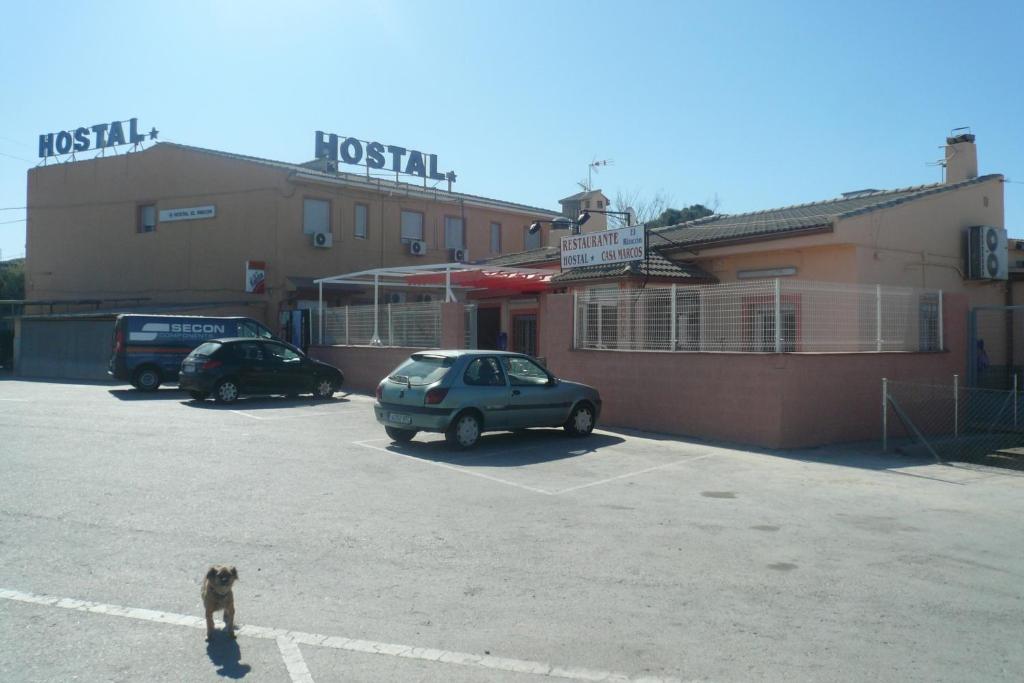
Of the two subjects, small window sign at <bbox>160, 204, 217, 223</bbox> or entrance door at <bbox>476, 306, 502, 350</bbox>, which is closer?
entrance door at <bbox>476, 306, 502, 350</bbox>

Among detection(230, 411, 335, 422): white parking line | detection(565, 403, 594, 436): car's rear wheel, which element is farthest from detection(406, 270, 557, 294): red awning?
detection(565, 403, 594, 436): car's rear wheel

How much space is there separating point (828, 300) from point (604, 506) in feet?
22.5

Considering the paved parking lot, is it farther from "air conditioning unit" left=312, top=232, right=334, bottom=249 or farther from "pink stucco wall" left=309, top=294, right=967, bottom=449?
"air conditioning unit" left=312, top=232, right=334, bottom=249

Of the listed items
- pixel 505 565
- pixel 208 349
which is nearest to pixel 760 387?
pixel 505 565

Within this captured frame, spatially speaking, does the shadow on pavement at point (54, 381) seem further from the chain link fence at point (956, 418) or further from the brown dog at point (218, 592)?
the brown dog at point (218, 592)

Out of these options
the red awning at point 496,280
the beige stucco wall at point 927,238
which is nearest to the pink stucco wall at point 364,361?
the red awning at point 496,280

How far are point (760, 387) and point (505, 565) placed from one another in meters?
7.70

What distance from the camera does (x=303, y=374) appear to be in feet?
67.1

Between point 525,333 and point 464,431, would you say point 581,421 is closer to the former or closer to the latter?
point 464,431

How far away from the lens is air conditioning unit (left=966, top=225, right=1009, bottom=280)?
19.2 m


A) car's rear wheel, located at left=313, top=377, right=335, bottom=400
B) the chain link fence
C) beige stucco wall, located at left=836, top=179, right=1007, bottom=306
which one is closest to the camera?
the chain link fence

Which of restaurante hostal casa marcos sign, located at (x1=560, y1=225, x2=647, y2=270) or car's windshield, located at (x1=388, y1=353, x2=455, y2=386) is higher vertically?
restaurante hostal casa marcos sign, located at (x1=560, y1=225, x2=647, y2=270)

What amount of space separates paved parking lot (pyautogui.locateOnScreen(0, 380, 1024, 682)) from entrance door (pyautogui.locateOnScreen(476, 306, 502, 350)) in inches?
539

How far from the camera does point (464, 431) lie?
1234 centimetres
